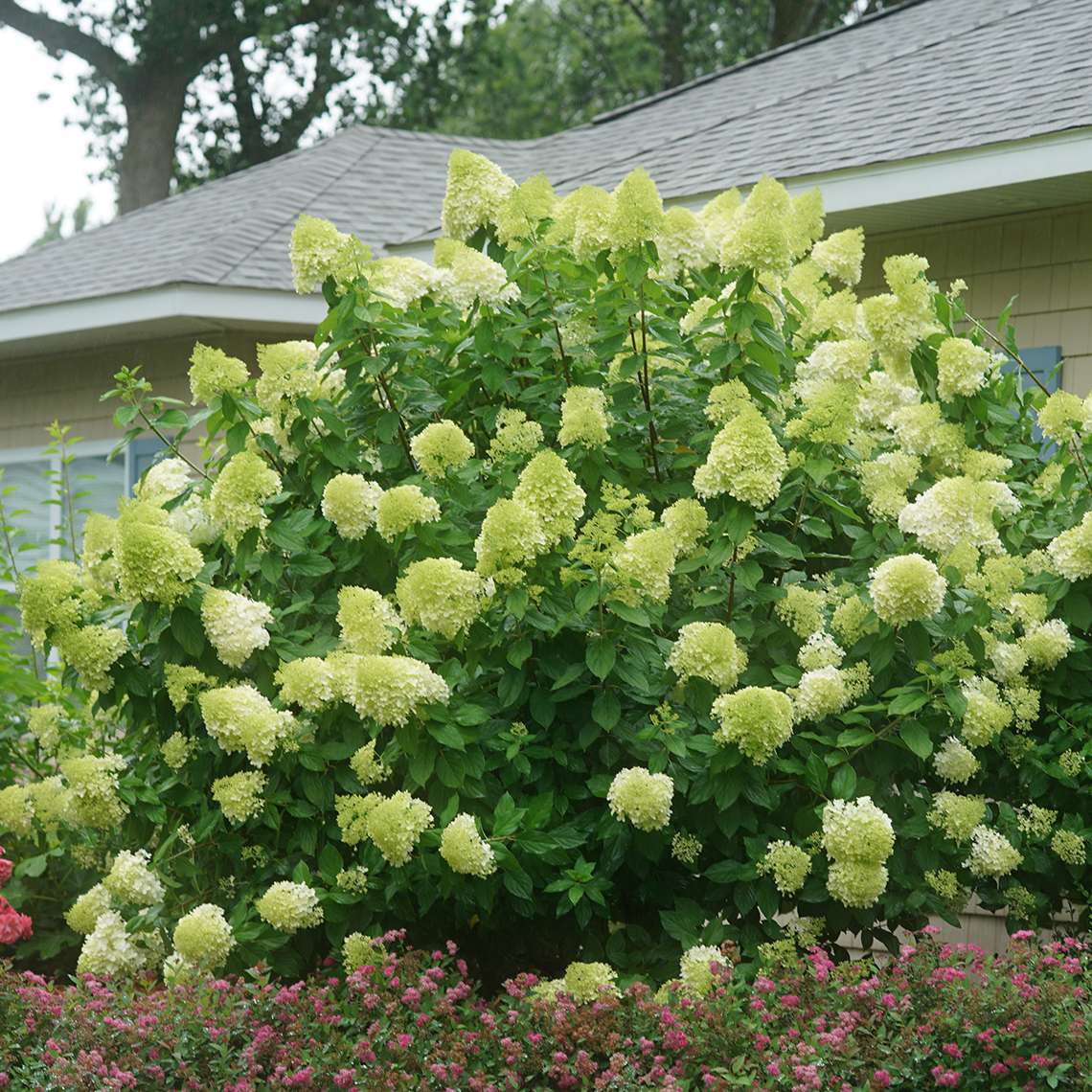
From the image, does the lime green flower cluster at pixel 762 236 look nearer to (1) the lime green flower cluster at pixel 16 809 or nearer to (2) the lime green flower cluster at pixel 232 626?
(2) the lime green flower cluster at pixel 232 626

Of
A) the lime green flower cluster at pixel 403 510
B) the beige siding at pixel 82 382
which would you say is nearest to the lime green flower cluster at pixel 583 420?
the lime green flower cluster at pixel 403 510

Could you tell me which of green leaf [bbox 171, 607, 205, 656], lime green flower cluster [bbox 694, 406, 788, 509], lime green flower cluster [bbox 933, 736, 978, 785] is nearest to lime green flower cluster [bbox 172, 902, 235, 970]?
green leaf [bbox 171, 607, 205, 656]

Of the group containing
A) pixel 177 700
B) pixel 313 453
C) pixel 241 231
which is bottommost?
pixel 177 700

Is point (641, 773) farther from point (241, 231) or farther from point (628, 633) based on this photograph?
point (241, 231)

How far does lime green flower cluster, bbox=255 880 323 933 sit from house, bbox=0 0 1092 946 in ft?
9.36

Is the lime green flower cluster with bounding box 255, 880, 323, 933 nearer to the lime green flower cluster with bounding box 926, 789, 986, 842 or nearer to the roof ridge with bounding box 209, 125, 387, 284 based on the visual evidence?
the lime green flower cluster with bounding box 926, 789, 986, 842

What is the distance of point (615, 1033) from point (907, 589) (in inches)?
48.7

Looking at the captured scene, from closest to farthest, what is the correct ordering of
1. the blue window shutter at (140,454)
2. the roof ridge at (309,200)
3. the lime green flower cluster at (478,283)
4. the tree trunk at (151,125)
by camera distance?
the lime green flower cluster at (478,283) → the roof ridge at (309,200) → the blue window shutter at (140,454) → the tree trunk at (151,125)

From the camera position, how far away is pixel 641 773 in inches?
143

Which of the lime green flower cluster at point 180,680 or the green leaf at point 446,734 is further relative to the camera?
the lime green flower cluster at point 180,680

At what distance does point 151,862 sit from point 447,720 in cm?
110

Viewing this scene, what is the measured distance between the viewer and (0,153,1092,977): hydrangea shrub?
12.2 ft

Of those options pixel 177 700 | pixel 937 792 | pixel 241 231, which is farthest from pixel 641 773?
pixel 241 231

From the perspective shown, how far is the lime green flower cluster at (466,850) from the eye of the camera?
11.4 feet
